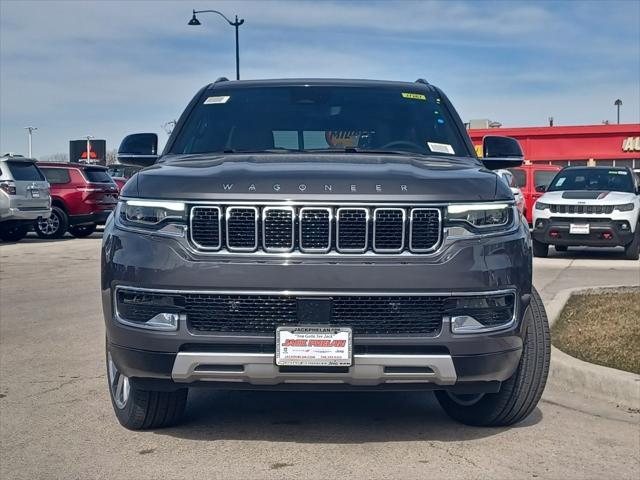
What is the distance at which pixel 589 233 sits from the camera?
15070mm

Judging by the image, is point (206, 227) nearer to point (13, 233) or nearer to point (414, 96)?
point (414, 96)

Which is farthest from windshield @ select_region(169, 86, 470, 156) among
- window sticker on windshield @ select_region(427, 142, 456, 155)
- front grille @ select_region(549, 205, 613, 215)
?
front grille @ select_region(549, 205, 613, 215)

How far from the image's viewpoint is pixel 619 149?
4331 centimetres

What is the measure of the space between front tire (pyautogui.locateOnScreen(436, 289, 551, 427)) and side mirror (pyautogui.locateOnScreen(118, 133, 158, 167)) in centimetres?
246

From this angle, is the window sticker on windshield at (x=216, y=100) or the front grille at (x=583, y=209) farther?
the front grille at (x=583, y=209)

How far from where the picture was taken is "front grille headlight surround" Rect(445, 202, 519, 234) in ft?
13.5

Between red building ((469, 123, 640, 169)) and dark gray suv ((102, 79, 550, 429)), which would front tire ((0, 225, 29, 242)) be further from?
red building ((469, 123, 640, 169))

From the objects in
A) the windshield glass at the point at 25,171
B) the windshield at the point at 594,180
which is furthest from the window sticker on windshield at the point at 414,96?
the windshield glass at the point at 25,171

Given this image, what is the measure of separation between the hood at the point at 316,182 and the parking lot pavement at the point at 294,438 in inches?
49.2

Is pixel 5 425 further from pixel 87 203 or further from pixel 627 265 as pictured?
pixel 87 203

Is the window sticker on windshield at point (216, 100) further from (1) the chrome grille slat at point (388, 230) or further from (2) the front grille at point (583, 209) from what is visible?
(2) the front grille at point (583, 209)

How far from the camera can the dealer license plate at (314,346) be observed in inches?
156

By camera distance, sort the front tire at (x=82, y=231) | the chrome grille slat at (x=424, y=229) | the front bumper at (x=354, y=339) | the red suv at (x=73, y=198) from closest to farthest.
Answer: the front bumper at (x=354, y=339), the chrome grille slat at (x=424, y=229), the red suv at (x=73, y=198), the front tire at (x=82, y=231)

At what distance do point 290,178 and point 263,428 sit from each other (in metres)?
1.47
